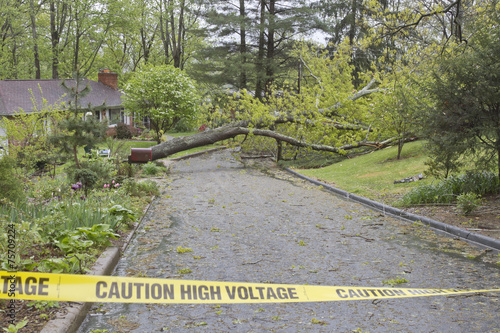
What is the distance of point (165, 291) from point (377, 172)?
11.0 metres

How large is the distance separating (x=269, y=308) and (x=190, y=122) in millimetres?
28528

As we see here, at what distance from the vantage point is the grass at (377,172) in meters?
11.4

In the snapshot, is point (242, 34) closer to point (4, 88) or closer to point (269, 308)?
point (4, 88)

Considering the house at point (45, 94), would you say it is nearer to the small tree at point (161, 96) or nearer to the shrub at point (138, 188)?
the small tree at point (161, 96)

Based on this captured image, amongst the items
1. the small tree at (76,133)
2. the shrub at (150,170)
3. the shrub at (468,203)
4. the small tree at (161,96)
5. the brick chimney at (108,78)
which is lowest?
the shrub at (150,170)

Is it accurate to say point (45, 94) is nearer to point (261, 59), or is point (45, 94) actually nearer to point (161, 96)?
point (161, 96)

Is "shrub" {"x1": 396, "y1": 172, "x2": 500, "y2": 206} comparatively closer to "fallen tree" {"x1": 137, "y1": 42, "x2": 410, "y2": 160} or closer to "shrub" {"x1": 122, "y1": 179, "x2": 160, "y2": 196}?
"shrub" {"x1": 122, "y1": 179, "x2": 160, "y2": 196}

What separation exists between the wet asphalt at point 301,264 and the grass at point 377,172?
5.09 feet

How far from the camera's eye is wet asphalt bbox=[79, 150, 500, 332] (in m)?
3.96

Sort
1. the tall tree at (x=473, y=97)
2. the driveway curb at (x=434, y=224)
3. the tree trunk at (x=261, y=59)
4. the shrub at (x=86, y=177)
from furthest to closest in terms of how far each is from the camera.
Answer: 1. the tree trunk at (x=261, y=59)
2. the shrub at (x=86, y=177)
3. the tall tree at (x=473, y=97)
4. the driveway curb at (x=434, y=224)

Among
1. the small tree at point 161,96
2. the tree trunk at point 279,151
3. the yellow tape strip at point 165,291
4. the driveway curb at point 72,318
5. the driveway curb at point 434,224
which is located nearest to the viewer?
the driveway curb at point 72,318

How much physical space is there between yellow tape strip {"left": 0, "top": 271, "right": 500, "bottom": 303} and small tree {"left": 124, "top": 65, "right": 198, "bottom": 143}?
24.9 meters

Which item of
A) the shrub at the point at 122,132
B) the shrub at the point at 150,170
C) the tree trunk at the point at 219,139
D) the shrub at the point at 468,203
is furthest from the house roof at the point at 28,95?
the shrub at the point at 468,203

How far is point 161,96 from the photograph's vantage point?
29188mm
